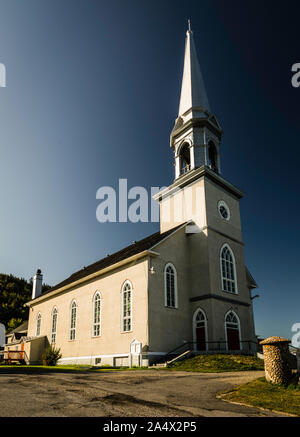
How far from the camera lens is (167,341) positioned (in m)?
21.2

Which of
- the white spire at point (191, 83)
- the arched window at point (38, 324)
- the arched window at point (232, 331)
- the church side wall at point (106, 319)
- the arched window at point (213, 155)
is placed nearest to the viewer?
the church side wall at point (106, 319)

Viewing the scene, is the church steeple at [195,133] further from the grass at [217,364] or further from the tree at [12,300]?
the tree at [12,300]

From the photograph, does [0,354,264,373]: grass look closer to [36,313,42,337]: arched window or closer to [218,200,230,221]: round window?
[218,200,230,221]: round window

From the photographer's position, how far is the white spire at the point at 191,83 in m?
30.7

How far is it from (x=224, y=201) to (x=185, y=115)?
9.04 metres

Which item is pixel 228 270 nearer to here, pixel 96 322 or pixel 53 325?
pixel 96 322

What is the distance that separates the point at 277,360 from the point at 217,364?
8.34 m

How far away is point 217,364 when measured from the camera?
16.9 metres

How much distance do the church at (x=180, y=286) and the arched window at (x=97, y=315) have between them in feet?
0.05

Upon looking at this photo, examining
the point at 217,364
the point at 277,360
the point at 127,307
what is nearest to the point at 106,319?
the point at 127,307

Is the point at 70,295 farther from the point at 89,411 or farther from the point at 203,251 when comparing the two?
the point at 89,411

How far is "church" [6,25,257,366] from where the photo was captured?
70.5 ft

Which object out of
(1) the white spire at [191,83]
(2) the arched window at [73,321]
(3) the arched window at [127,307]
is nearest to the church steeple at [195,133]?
(1) the white spire at [191,83]
